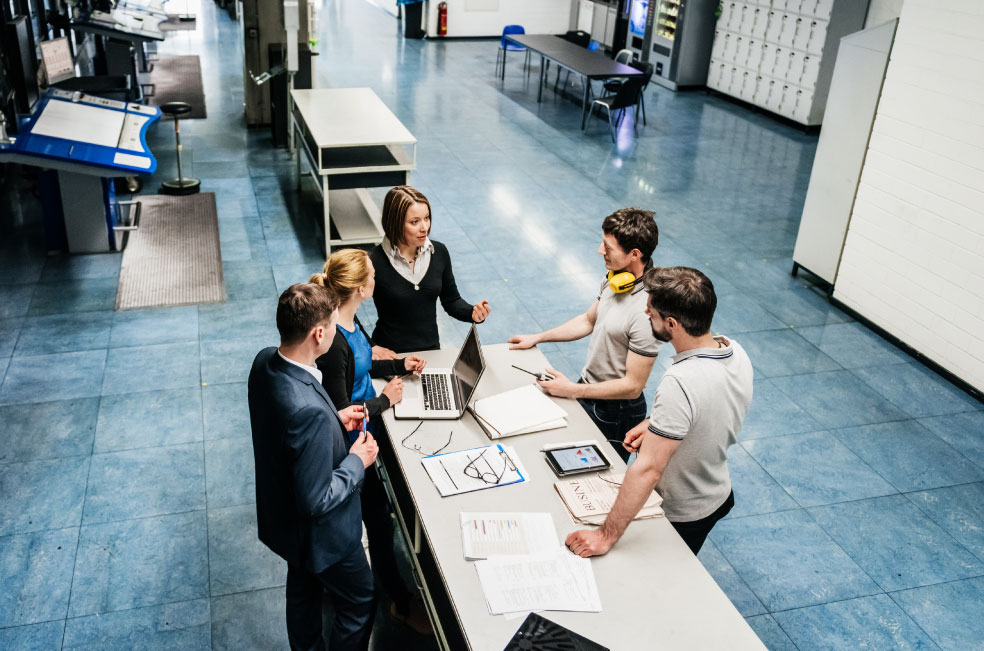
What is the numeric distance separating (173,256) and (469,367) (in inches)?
168

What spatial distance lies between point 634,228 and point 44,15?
7765mm

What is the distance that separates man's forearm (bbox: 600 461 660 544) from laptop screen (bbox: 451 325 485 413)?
2.83 feet

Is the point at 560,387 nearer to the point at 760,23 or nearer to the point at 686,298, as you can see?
the point at 686,298

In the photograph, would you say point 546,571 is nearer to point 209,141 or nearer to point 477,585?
point 477,585

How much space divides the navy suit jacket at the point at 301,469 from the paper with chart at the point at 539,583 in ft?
1.56

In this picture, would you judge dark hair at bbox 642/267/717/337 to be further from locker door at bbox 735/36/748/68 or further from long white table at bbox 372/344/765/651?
locker door at bbox 735/36/748/68

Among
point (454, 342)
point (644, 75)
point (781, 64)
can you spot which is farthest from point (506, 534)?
point (781, 64)

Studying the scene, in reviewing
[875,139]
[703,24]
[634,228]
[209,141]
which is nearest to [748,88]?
[703,24]

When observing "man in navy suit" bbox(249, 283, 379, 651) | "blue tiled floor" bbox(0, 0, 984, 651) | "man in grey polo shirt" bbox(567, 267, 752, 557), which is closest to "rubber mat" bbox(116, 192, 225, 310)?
"blue tiled floor" bbox(0, 0, 984, 651)

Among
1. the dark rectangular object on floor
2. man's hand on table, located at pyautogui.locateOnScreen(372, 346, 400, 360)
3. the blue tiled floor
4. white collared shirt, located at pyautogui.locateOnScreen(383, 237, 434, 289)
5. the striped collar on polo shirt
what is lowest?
the blue tiled floor

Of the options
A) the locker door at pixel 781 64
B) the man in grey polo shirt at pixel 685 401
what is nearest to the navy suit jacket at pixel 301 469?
the man in grey polo shirt at pixel 685 401

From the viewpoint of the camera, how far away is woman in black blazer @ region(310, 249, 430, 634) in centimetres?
291

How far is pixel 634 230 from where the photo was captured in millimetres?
3125

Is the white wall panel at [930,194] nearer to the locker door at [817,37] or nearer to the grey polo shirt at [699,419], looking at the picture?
the grey polo shirt at [699,419]
